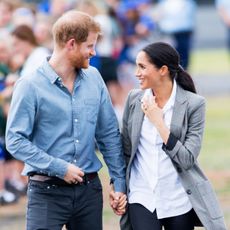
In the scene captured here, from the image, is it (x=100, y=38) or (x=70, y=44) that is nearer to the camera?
(x=70, y=44)

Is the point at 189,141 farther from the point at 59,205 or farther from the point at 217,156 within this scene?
the point at 217,156

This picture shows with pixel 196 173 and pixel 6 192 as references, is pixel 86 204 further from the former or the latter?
pixel 6 192

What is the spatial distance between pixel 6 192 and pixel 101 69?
17.0 feet

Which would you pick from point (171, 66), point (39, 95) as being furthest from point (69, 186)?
point (171, 66)

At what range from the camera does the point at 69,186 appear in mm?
6426

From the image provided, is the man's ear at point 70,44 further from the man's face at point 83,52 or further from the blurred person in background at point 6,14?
the blurred person in background at point 6,14

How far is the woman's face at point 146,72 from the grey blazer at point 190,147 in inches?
5.2

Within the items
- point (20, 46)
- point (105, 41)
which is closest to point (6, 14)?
point (105, 41)

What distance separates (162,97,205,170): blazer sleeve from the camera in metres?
6.48

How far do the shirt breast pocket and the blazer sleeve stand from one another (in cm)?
48

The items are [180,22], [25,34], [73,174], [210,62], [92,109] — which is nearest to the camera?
[73,174]

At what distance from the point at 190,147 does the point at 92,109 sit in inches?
26.2

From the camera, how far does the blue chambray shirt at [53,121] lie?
6.28 meters

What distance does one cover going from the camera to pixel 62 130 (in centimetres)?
636
